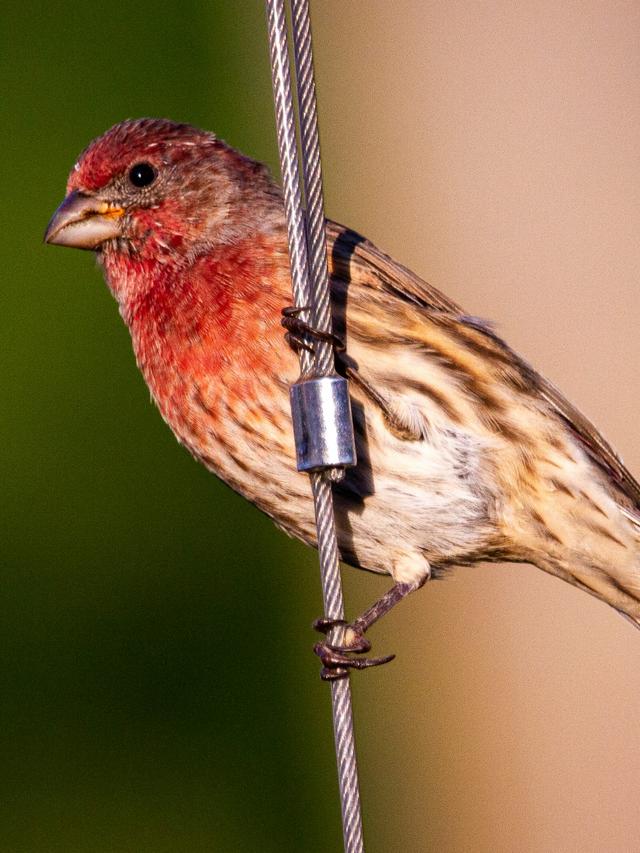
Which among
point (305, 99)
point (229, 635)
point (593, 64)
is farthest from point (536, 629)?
point (305, 99)

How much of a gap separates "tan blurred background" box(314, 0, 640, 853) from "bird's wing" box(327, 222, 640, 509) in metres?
5.33

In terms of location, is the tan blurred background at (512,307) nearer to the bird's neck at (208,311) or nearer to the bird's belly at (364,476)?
the bird's belly at (364,476)

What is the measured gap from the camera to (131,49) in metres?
8.77

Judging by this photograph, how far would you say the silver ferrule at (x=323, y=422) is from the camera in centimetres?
354

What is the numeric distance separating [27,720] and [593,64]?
6108 millimetres

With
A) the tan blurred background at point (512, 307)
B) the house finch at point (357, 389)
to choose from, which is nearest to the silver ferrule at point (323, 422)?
the house finch at point (357, 389)

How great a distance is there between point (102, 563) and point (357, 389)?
171 inches

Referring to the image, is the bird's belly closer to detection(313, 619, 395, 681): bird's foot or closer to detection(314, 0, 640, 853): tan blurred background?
detection(313, 619, 395, 681): bird's foot

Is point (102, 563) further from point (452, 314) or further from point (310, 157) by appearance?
point (310, 157)

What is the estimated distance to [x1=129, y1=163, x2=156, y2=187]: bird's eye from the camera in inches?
187

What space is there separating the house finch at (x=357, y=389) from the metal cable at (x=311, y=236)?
2.35 ft

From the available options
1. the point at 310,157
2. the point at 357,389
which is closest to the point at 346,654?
the point at 357,389

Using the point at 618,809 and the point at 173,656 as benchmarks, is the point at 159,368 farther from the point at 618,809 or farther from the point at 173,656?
the point at 618,809

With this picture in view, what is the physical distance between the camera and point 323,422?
355 cm
